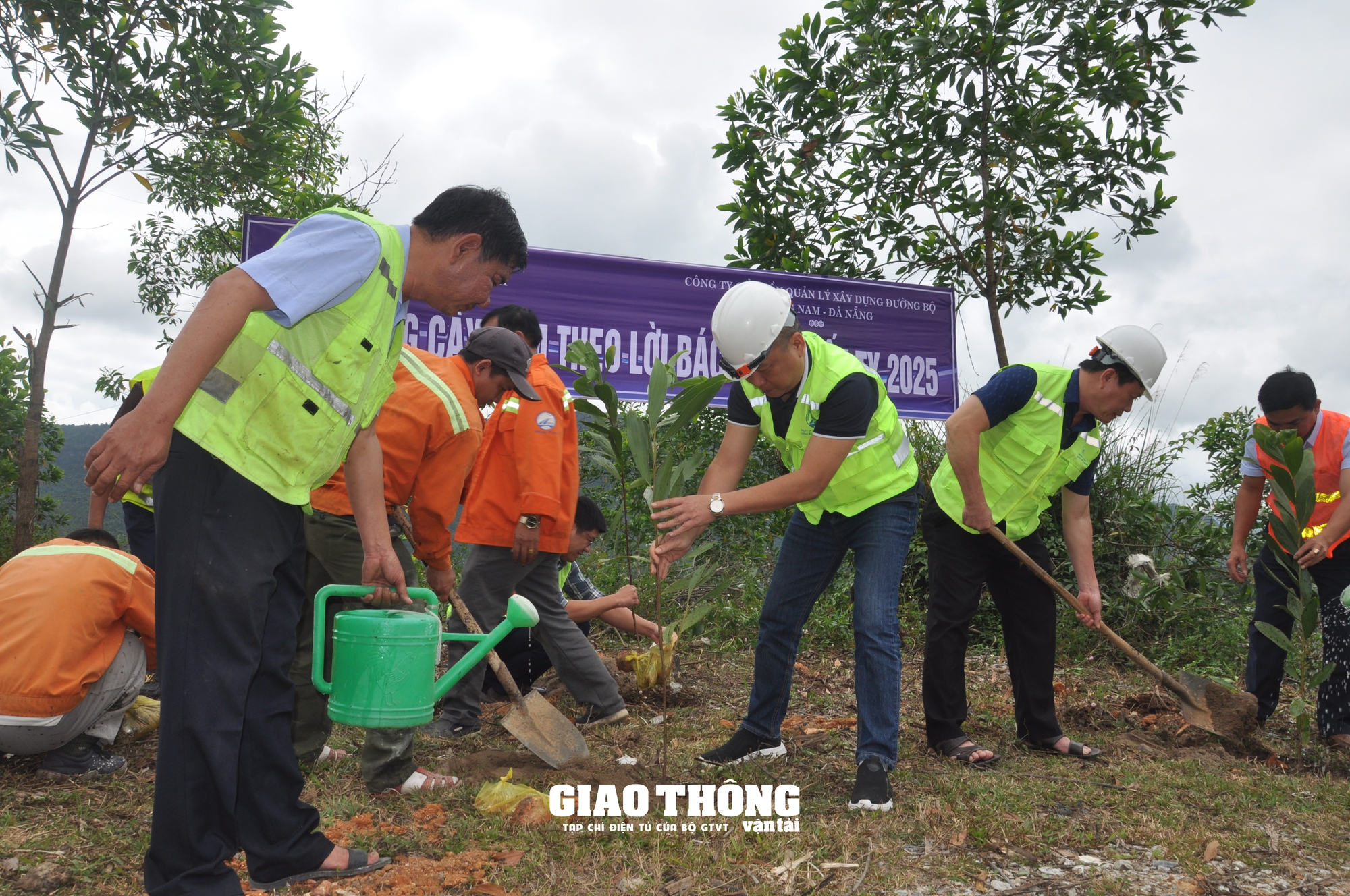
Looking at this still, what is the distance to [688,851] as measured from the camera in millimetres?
2391

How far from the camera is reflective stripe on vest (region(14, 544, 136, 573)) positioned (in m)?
3.10

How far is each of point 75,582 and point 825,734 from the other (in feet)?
9.15

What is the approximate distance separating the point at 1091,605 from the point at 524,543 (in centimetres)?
229

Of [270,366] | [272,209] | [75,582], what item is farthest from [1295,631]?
[272,209]

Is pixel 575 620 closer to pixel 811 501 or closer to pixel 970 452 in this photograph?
pixel 811 501

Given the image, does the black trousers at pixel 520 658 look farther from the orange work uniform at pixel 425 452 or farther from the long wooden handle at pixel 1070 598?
the long wooden handle at pixel 1070 598

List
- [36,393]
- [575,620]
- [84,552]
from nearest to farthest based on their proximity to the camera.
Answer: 1. [84,552]
2. [575,620]
3. [36,393]

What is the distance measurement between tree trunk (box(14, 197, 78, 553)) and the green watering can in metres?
5.16

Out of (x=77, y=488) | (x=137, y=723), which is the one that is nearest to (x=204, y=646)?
(x=137, y=723)

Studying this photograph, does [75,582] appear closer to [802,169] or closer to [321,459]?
[321,459]

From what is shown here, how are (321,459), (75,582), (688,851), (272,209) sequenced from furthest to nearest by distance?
(272,209), (75,582), (688,851), (321,459)

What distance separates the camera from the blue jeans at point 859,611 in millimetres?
2955

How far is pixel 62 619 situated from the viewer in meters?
2.96

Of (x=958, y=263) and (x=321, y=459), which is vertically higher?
(x=958, y=263)
